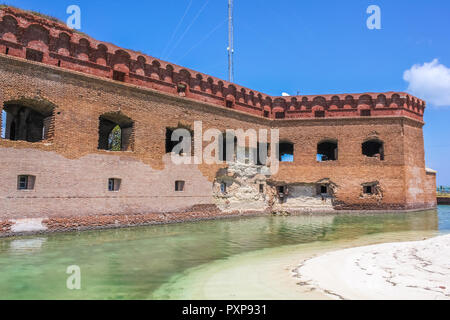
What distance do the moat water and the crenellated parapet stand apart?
20.3 ft

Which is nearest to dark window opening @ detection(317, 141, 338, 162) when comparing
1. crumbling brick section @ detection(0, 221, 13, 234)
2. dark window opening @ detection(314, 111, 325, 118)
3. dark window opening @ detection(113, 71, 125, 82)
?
dark window opening @ detection(314, 111, 325, 118)

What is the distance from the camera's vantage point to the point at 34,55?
37.3ft

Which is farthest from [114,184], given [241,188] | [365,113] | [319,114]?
[365,113]

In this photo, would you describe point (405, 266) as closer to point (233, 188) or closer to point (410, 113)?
point (233, 188)

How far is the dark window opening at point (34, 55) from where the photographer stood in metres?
11.3

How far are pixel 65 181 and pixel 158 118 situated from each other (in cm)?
470

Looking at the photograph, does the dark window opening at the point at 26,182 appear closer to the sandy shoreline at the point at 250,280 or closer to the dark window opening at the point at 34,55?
the dark window opening at the point at 34,55

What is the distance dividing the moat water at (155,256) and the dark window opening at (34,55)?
5.94 meters

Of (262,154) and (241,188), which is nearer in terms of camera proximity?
(241,188)

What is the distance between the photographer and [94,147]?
12.3 m

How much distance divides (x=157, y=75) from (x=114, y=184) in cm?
519

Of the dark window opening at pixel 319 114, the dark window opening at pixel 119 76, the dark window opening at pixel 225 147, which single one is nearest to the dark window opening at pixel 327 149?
the dark window opening at pixel 319 114

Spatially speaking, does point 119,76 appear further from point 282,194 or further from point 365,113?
point 365,113

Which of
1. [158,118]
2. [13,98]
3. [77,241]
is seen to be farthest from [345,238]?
[13,98]
